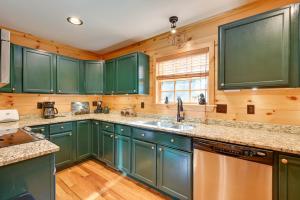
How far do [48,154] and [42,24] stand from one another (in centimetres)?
220

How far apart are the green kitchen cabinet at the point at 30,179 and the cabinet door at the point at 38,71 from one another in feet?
6.42

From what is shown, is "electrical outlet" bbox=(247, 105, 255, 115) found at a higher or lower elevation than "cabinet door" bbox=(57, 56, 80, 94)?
lower

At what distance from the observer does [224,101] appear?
6.89 feet

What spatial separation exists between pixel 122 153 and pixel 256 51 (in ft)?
7.31

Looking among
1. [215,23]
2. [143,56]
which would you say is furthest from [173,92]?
[215,23]

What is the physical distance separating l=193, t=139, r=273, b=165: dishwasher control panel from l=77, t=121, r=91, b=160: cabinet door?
218 centimetres

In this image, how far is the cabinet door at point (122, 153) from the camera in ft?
7.93

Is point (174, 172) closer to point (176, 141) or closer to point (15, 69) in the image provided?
point (176, 141)

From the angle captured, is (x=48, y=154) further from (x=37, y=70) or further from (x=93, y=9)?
(x=37, y=70)

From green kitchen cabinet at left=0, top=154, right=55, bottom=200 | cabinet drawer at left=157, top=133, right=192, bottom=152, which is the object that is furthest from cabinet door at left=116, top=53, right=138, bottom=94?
green kitchen cabinet at left=0, top=154, right=55, bottom=200

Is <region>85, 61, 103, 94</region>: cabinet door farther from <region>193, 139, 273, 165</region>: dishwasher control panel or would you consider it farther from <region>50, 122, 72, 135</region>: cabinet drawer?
<region>193, 139, 273, 165</region>: dishwasher control panel

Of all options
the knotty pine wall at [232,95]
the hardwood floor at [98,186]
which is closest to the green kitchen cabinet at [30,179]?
the hardwood floor at [98,186]

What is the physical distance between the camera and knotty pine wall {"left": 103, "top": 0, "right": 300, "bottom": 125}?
1.69 metres

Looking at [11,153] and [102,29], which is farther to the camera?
[102,29]
